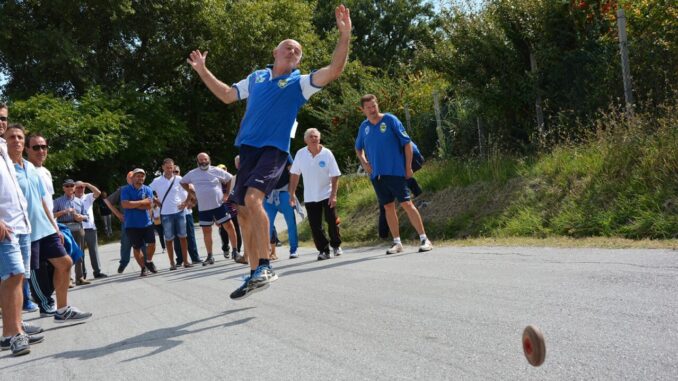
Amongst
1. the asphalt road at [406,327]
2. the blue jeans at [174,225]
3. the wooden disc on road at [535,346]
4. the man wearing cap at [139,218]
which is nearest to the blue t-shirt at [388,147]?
the asphalt road at [406,327]

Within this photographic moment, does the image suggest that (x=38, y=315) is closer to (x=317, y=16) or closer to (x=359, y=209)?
(x=359, y=209)

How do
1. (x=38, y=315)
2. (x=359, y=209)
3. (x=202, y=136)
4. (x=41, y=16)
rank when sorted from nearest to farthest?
(x=38, y=315) → (x=359, y=209) → (x=41, y=16) → (x=202, y=136)

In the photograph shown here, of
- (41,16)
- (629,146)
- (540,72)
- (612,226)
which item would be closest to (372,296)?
(612,226)

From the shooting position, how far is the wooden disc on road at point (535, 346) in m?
2.79

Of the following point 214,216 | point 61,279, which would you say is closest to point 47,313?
point 61,279

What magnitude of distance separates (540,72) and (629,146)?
320 centimetres

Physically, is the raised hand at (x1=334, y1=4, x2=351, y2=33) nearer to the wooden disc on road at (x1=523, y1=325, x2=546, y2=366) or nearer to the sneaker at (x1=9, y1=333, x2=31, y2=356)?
the sneaker at (x1=9, y1=333, x2=31, y2=356)

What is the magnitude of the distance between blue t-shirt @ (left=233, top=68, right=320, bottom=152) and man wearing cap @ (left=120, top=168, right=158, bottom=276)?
649 cm

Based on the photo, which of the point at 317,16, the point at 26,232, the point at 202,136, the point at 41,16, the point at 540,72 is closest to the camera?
the point at 26,232

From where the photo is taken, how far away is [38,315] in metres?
7.91

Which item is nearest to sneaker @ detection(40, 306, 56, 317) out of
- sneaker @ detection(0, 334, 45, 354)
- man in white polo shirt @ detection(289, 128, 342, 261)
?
sneaker @ detection(0, 334, 45, 354)

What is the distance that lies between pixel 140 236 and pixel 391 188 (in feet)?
16.2

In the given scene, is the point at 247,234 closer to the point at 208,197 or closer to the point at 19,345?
the point at 19,345

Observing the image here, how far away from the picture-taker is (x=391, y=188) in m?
9.59
